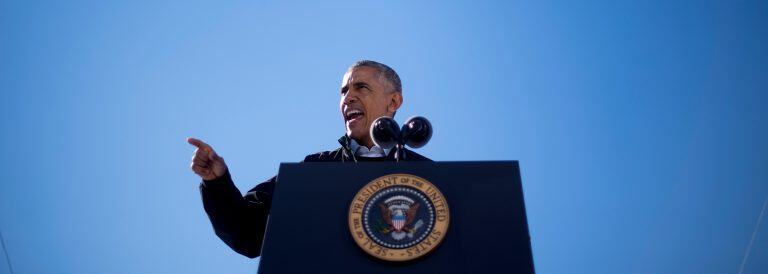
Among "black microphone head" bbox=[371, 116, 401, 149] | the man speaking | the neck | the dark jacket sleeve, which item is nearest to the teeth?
the man speaking

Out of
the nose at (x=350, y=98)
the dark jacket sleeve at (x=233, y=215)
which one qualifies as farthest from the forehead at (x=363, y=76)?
the dark jacket sleeve at (x=233, y=215)

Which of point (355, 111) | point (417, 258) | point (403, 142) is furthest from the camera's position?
point (355, 111)

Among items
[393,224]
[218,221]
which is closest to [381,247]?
[393,224]

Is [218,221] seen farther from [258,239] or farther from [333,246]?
[333,246]

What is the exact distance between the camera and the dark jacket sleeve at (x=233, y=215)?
86.4 inches

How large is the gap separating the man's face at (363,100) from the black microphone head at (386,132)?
134 centimetres

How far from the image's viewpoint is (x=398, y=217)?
1.67 metres

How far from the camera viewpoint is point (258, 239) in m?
2.47

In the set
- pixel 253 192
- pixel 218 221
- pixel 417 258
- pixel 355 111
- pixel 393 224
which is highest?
pixel 355 111

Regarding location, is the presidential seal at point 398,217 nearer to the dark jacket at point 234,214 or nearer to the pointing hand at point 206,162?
the dark jacket at point 234,214

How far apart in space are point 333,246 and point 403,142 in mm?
627

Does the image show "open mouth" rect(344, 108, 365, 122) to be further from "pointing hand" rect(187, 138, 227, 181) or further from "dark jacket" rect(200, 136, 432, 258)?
"pointing hand" rect(187, 138, 227, 181)

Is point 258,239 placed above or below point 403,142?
below

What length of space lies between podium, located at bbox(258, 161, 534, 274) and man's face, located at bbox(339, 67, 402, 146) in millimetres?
1648
